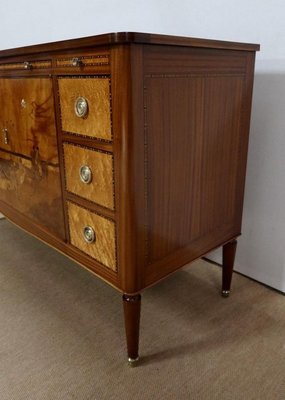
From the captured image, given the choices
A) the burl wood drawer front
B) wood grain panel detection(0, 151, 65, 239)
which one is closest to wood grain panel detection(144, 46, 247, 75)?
the burl wood drawer front

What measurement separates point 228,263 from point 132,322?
443 mm

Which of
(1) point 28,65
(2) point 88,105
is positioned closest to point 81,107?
(2) point 88,105

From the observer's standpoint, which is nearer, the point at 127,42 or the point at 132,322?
the point at 127,42

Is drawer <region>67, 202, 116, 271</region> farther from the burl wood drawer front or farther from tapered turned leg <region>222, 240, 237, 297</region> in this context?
tapered turned leg <region>222, 240, 237, 297</region>

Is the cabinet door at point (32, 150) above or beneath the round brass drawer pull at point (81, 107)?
beneath

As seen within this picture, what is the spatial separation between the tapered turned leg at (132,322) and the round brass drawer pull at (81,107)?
0.46m

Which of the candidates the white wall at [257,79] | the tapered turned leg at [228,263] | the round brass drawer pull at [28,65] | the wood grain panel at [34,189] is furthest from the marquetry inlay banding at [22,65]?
the tapered turned leg at [228,263]

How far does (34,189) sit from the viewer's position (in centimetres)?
120

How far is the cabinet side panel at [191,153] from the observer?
844mm

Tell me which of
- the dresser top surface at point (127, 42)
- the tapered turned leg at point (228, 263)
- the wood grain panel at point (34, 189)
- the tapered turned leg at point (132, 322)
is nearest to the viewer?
the dresser top surface at point (127, 42)

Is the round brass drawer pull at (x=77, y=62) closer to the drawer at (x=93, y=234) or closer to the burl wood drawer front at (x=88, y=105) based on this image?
the burl wood drawer front at (x=88, y=105)

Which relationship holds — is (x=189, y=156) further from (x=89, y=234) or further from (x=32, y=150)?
(x=32, y=150)

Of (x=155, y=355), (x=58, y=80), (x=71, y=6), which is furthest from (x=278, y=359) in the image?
(x=71, y=6)

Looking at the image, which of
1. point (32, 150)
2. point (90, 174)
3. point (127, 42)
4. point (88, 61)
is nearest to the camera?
point (127, 42)
